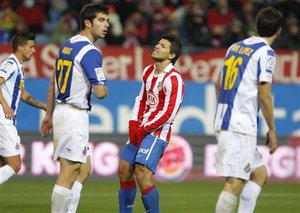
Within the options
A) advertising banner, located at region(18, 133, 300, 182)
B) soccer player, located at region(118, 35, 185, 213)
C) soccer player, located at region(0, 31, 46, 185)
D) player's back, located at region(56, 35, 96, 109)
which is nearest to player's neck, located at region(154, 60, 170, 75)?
soccer player, located at region(118, 35, 185, 213)

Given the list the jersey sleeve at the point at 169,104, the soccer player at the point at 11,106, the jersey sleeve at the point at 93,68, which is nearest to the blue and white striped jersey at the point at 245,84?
the jersey sleeve at the point at 169,104

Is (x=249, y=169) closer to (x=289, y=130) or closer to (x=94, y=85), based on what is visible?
(x=94, y=85)

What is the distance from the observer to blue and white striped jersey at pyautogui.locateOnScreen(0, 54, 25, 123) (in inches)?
449

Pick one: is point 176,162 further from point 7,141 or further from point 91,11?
point 91,11

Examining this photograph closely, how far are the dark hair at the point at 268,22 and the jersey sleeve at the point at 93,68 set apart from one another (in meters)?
1.56

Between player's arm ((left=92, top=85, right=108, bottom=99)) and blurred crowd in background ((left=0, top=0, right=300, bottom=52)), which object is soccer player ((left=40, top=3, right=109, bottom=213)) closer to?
player's arm ((left=92, top=85, right=108, bottom=99))

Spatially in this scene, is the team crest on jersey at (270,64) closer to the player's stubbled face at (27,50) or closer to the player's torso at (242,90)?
the player's torso at (242,90)

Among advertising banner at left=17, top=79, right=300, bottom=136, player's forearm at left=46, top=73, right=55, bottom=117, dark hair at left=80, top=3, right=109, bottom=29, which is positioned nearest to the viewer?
dark hair at left=80, top=3, right=109, bottom=29

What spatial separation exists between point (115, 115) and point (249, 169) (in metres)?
7.97

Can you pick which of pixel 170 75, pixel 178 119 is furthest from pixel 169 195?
pixel 170 75

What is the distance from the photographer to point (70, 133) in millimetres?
9164

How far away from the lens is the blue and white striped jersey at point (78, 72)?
29.8 feet

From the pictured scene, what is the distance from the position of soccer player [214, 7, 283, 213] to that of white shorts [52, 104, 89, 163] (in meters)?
1.30

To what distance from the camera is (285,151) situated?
16.7 metres
